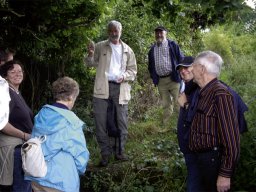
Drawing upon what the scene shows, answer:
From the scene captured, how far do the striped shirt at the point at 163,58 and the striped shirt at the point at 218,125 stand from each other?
3.94 meters

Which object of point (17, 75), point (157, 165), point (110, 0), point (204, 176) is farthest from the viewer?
point (110, 0)

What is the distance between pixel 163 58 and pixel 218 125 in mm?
4178

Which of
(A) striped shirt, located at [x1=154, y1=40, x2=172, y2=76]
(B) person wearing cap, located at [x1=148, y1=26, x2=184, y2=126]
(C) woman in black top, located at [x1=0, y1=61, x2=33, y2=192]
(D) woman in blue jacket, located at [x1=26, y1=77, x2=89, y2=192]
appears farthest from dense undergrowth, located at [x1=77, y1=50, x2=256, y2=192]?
(D) woman in blue jacket, located at [x1=26, y1=77, x2=89, y2=192]

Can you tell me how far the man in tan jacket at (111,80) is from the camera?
615 centimetres

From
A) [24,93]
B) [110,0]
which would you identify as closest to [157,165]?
[110,0]

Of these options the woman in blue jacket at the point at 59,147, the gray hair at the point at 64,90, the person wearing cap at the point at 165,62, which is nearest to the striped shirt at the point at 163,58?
the person wearing cap at the point at 165,62

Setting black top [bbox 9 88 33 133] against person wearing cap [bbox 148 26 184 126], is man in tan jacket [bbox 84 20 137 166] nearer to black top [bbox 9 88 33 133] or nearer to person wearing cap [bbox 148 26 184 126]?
person wearing cap [bbox 148 26 184 126]

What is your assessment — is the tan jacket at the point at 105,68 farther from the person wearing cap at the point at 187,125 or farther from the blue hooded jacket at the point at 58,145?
the blue hooded jacket at the point at 58,145

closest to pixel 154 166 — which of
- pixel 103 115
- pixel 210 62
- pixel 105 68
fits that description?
pixel 103 115

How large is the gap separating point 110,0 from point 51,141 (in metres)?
4.17

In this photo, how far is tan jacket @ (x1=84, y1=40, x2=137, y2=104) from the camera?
241 inches

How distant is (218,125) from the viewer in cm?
346

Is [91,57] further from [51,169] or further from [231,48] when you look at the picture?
[231,48]

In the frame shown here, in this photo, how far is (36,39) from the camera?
7.47 m
